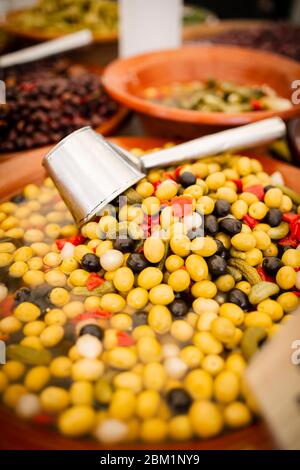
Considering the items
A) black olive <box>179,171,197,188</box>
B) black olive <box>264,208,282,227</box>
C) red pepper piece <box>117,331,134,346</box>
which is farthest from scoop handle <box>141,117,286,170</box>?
red pepper piece <box>117,331,134,346</box>

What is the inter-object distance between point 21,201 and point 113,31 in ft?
8.68

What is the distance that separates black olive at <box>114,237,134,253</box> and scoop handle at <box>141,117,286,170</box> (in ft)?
1.49

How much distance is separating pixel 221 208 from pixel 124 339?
0.67 meters

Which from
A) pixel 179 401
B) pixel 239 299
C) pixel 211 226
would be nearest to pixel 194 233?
pixel 211 226

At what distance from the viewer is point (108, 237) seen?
152cm

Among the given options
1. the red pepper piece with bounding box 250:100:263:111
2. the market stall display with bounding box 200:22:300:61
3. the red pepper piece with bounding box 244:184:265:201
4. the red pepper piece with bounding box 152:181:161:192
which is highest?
the market stall display with bounding box 200:22:300:61

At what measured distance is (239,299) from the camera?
1351 mm

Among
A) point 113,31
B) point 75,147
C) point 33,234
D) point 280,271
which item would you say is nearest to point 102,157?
point 75,147

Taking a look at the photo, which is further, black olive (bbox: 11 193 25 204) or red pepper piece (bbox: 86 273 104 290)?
black olive (bbox: 11 193 25 204)

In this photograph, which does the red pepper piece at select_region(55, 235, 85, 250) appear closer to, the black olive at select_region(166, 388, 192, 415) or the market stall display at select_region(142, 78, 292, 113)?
the black olive at select_region(166, 388, 192, 415)

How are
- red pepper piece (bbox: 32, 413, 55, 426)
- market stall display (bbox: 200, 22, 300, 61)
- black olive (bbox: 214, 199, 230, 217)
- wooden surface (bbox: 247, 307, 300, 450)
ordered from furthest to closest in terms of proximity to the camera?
1. market stall display (bbox: 200, 22, 300, 61)
2. black olive (bbox: 214, 199, 230, 217)
3. red pepper piece (bbox: 32, 413, 55, 426)
4. wooden surface (bbox: 247, 307, 300, 450)

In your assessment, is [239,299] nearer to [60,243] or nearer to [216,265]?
[216,265]

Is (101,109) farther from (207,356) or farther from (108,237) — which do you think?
(207,356)

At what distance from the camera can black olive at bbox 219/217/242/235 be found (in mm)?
1494
